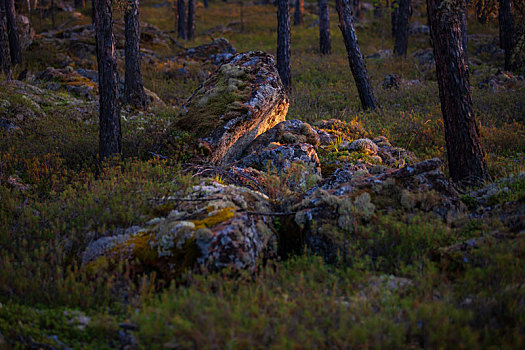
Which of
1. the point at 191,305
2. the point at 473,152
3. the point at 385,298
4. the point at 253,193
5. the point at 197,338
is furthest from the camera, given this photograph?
the point at 473,152

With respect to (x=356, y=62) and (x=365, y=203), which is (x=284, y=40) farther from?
(x=365, y=203)

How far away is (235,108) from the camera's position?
8625 millimetres

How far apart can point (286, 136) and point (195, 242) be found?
502cm

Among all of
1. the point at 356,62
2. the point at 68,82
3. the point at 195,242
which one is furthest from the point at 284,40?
the point at 195,242

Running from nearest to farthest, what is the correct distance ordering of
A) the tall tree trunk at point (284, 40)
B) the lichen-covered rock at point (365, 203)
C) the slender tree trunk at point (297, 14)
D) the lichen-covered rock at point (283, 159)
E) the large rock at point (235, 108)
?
the lichen-covered rock at point (365, 203) < the lichen-covered rock at point (283, 159) < the large rock at point (235, 108) < the tall tree trunk at point (284, 40) < the slender tree trunk at point (297, 14)

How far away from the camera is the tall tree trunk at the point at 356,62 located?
14.1 metres

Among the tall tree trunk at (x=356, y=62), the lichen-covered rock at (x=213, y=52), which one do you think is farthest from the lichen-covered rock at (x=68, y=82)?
the tall tree trunk at (x=356, y=62)

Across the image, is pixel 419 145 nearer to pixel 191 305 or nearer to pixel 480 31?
pixel 191 305

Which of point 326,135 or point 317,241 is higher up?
point 326,135

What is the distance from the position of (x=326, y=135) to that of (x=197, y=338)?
301 inches

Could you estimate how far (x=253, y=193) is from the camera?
5.71m

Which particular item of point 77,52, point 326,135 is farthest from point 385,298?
point 77,52

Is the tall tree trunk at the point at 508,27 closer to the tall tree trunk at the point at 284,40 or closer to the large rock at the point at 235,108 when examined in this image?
the tall tree trunk at the point at 284,40

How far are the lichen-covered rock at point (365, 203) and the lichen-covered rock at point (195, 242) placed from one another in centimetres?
58
